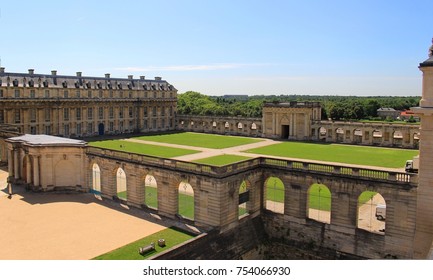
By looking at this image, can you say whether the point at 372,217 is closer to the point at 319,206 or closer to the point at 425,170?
the point at 319,206

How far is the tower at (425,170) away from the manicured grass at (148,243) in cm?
1434

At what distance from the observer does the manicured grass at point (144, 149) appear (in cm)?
5360

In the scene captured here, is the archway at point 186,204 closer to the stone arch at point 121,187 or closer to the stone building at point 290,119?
the stone arch at point 121,187

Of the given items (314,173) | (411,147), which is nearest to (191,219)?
(314,173)

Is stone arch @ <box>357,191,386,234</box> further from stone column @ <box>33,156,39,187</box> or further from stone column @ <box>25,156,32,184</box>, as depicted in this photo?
stone column @ <box>25,156,32,184</box>

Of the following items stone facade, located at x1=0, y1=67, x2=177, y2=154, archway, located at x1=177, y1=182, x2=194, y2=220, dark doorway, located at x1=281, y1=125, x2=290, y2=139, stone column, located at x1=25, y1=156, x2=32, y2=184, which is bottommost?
archway, located at x1=177, y1=182, x2=194, y2=220

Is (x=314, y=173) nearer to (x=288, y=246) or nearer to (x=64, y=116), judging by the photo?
(x=288, y=246)

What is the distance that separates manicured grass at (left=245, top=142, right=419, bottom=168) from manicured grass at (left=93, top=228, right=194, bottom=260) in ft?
89.8

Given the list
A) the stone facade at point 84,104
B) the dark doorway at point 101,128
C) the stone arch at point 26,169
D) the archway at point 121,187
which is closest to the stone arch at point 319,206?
the archway at point 121,187

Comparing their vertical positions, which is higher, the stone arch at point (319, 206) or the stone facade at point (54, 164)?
the stone facade at point (54, 164)

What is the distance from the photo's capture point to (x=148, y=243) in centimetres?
2612

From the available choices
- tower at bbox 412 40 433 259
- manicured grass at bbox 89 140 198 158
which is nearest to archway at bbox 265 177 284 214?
tower at bbox 412 40 433 259

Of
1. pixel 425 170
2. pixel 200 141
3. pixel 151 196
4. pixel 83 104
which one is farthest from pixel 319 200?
pixel 83 104

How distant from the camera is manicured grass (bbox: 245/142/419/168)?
50.5m
